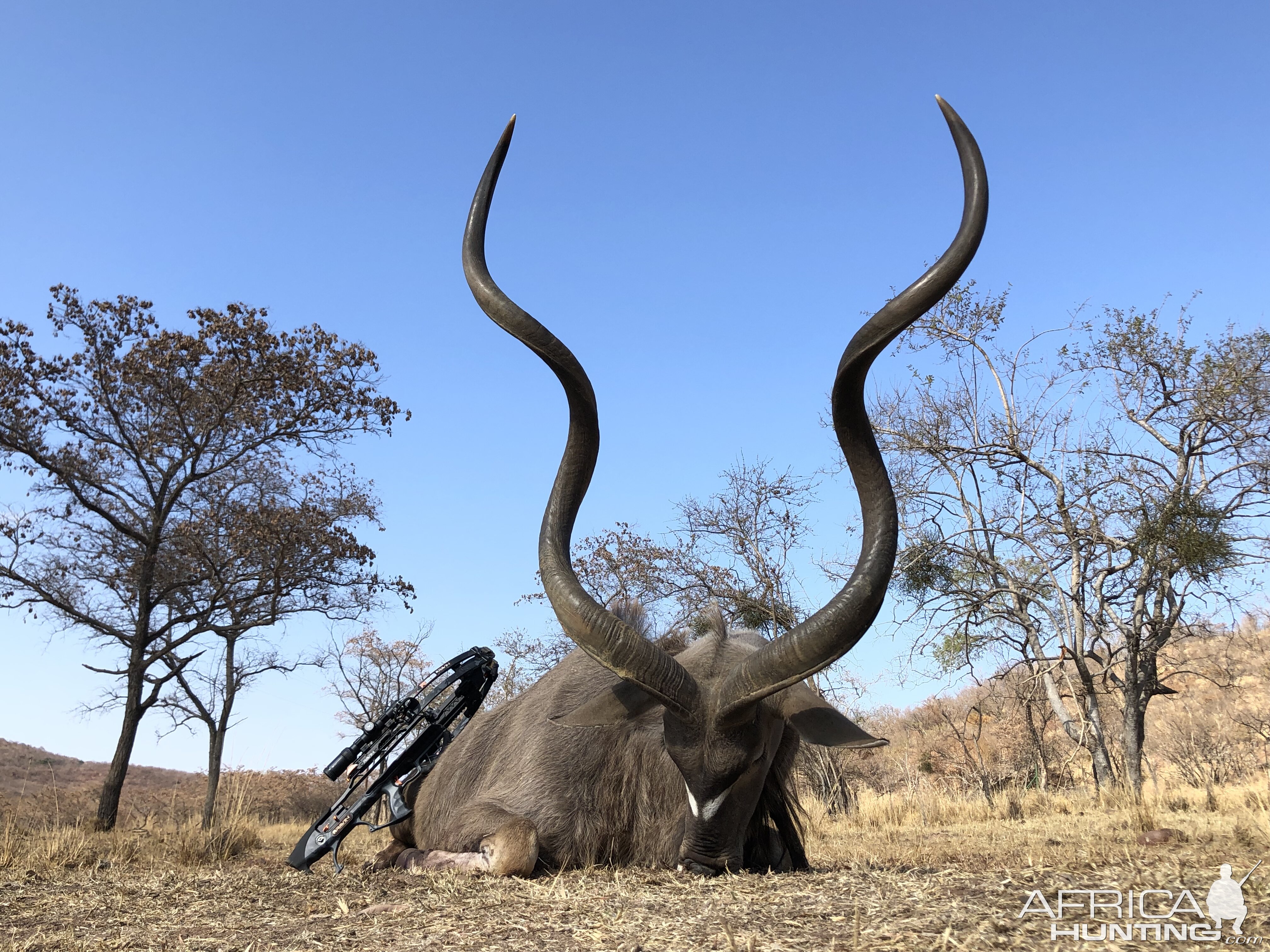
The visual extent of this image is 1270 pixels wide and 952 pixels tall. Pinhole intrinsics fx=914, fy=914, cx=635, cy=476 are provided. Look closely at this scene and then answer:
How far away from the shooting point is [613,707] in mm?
4988

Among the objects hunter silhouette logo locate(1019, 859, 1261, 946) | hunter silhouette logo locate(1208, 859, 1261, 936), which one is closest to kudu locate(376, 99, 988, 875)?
hunter silhouette logo locate(1019, 859, 1261, 946)

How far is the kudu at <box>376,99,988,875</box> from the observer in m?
4.34

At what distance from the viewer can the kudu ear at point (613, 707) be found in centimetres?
494

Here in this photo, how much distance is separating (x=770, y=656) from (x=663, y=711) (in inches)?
49.8

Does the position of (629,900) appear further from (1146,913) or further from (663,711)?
(1146,913)

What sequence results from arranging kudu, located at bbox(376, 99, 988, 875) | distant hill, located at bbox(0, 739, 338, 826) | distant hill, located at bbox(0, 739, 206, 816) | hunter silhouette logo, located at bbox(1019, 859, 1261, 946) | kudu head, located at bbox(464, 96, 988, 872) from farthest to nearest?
distant hill, located at bbox(0, 739, 206, 816) → distant hill, located at bbox(0, 739, 338, 826) → kudu, located at bbox(376, 99, 988, 875) → kudu head, located at bbox(464, 96, 988, 872) → hunter silhouette logo, located at bbox(1019, 859, 1261, 946)

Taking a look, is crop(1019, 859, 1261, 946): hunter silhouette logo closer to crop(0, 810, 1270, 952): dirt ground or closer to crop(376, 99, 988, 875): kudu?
crop(0, 810, 1270, 952): dirt ground

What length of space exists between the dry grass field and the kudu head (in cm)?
39

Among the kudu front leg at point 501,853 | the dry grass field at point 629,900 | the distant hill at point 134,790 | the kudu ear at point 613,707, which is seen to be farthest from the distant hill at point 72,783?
the kudu ear at point 613,707

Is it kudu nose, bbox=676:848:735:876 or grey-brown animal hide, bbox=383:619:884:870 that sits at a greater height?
grey-brown animal hide, bbox=383:619:884:870

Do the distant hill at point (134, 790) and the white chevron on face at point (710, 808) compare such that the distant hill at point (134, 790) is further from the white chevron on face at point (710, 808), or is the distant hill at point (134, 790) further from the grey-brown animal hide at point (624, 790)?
the white chevron on face at point (710, 808)

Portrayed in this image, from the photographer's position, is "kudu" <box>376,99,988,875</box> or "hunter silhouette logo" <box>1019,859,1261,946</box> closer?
"hunter silhouette logo" <box>1019,859,1261,946</box>

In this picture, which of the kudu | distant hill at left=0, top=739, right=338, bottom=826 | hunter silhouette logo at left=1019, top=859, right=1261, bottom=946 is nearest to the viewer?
hunter silhouette logo at left=1019, top=859, right=1261, bottom=946

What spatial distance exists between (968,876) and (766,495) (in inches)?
645
